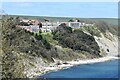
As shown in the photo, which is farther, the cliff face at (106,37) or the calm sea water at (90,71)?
the cliff face at (106,37)

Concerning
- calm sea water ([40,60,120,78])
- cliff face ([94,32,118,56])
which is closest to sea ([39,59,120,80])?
calm sea water ([40,60,120,78])

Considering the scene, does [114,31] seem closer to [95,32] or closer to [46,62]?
[95,32]

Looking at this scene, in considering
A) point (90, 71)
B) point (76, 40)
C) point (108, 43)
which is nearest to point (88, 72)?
point (90, 71)

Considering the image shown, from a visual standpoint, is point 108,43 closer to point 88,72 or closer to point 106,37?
point 106,37

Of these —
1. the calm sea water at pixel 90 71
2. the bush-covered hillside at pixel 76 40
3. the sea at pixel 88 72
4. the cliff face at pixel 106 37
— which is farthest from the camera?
the cliff face at pixel 106 37

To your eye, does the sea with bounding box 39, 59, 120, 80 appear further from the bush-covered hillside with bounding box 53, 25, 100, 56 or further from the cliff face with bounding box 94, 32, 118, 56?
the cliff face with bounding box 94, 32, 118, 56

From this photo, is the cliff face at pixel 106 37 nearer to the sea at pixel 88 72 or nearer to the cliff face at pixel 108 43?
the cliff face at pixel 108 43

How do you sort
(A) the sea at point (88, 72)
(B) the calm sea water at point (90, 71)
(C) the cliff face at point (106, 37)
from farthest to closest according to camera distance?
1. (C) the cliff face at point (106, 37)
2. (B) the calm sea water at point (90, 71)
3. (A) the sea at point (88, 72)

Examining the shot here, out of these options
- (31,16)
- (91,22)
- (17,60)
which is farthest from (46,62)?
(17,60)

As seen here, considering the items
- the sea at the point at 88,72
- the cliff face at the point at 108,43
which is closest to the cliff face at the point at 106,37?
the cliff face at the point at 108,43
